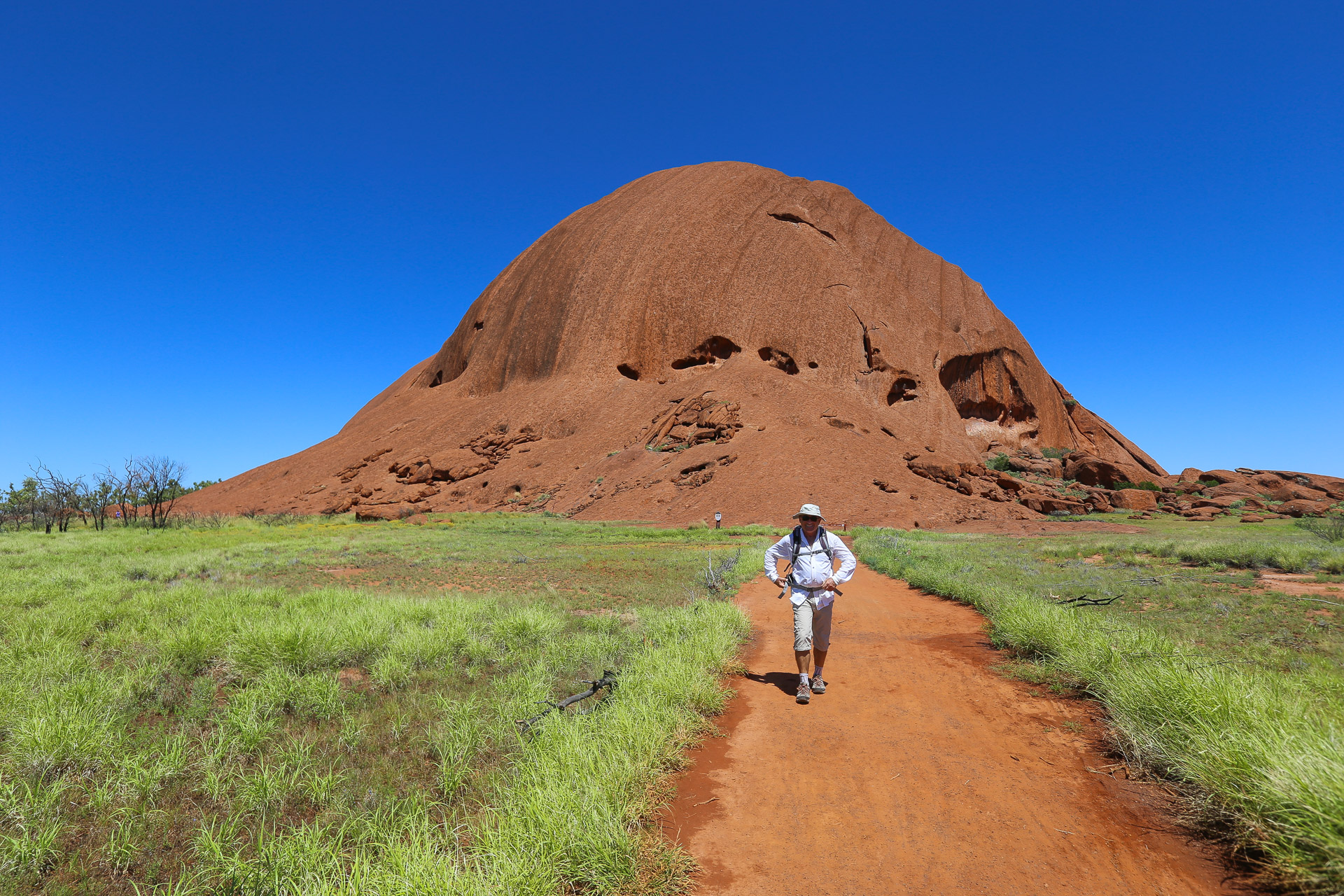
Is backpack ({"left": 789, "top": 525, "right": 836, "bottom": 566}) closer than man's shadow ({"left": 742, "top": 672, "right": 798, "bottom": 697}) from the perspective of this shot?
Yes

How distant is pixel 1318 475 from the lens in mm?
46219

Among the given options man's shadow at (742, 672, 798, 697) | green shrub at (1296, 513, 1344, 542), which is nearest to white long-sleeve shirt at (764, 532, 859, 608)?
man's shadow at (742, 672, 798, 697)

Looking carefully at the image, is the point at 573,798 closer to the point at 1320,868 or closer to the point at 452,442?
the point at 1320,868

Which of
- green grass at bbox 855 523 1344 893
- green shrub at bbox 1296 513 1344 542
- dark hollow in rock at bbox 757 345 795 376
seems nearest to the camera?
green grass at bbox 855 523 1344 893

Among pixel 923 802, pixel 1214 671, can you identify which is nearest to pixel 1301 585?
pixel 1214 671

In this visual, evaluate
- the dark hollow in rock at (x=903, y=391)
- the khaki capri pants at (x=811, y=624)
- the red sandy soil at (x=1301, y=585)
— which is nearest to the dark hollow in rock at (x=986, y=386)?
Answer: the dark hollow in rock at (x=903, y=391)

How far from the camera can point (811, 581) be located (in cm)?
553

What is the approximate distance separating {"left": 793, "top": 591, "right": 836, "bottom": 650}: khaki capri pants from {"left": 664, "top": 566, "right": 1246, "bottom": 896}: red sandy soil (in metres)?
0.49

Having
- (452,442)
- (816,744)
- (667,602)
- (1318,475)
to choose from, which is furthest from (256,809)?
(1318,475)

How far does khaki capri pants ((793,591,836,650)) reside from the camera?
5.47 meters

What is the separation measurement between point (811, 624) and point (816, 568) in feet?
1.76

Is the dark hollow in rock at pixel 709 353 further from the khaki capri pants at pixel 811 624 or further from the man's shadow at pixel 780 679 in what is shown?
the khaki capri pants at pixel 811 624

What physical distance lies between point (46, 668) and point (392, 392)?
80371 mm

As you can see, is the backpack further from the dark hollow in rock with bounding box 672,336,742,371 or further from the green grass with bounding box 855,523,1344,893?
the dark hollow in rock with bounding box 672,336,742,371
